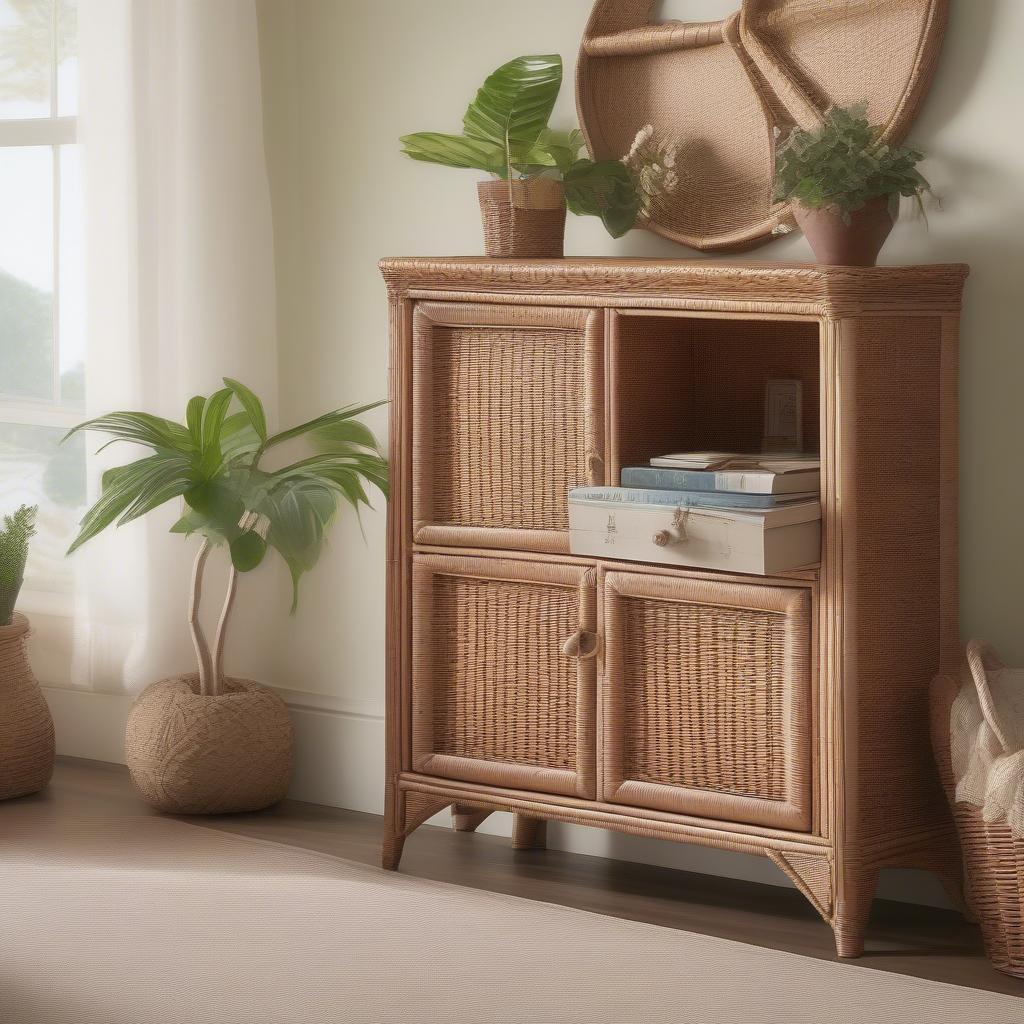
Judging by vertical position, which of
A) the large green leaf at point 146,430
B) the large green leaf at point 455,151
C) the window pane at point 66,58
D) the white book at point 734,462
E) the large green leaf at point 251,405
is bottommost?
the white book at point 734,462

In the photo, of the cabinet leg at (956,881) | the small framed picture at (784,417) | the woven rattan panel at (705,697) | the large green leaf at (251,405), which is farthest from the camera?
the large green leaf at (251,405)

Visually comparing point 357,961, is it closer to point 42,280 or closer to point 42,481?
point 42,481

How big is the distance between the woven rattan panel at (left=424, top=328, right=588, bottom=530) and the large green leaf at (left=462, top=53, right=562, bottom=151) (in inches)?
15.7

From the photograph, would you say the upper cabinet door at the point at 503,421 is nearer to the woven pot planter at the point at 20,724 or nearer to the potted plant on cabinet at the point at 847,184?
the potted plant on cabinet at the point at 847,184

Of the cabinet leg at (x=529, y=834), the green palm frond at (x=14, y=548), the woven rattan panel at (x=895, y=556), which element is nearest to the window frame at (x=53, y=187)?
the green palm frond at (x=14, y=548)

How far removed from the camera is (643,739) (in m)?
2.67

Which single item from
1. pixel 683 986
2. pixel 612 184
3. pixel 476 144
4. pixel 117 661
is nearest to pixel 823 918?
pixel 683 986

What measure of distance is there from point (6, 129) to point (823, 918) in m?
2.70

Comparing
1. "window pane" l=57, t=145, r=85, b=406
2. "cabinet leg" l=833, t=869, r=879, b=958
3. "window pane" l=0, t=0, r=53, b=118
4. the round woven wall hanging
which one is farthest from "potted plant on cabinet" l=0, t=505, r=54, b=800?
"cabinet leg" l=833, t=869, r=879, b=958

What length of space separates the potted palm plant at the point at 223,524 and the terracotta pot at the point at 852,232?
38.9 inches

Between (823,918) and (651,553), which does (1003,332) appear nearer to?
(651,553)

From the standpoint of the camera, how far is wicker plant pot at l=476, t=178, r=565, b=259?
287 cm

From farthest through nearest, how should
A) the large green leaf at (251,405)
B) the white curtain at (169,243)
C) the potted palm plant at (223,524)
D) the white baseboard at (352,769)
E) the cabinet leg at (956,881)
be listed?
the white curtain at (169,243) → the large green leaf at (251,405) → the potted palm plant at (223,524) → the white baseboard at (352,769) → the cabinet leg at (956,881)

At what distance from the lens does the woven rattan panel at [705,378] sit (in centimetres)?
271
